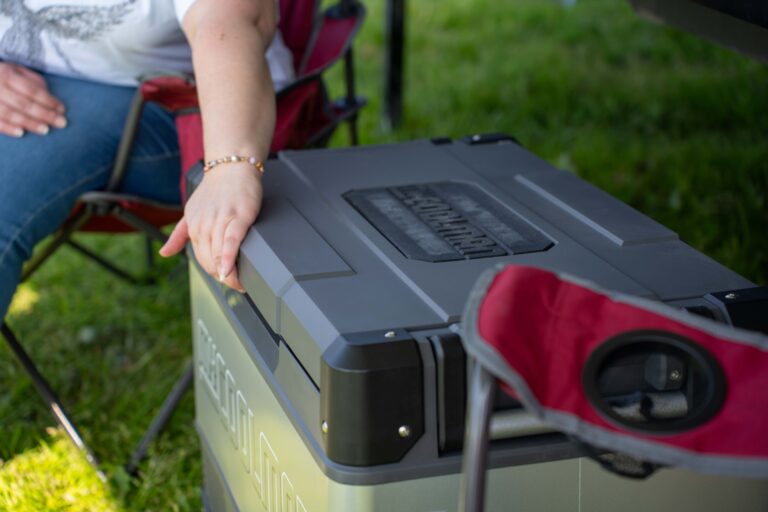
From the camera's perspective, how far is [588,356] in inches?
40.3

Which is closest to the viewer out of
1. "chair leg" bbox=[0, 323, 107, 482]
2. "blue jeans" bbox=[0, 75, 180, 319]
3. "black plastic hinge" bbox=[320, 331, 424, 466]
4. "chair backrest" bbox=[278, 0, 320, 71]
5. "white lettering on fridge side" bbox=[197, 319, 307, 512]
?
"black plastic hinge" bbox=[320, 331, 424, 466]

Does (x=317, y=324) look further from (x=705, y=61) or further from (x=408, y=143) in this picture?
(x=705, y=61)

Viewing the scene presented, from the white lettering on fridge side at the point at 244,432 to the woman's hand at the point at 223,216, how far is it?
0.63ft

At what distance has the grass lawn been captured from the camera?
2.20 meters

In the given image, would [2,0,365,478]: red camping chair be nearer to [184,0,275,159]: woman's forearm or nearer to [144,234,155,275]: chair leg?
[184,0,275,159]: woman's forearm

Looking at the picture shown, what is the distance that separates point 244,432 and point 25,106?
703 mm

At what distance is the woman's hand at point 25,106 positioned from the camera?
6.19 ft

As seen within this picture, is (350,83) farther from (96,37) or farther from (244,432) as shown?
(244,432)

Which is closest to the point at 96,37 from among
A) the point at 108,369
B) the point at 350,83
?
the point at 350,83

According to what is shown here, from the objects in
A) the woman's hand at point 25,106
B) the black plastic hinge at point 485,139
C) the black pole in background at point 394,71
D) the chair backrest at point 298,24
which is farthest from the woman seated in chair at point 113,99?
the black pole in background at point 394,71

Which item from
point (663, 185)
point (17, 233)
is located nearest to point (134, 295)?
point (17, 233)

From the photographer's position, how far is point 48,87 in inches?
78.2

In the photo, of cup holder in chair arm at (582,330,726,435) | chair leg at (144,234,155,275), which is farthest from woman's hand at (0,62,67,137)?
cup holder in chair arm at (582,330,726,435)

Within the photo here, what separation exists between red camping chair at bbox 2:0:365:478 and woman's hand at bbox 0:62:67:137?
4.9 inches
